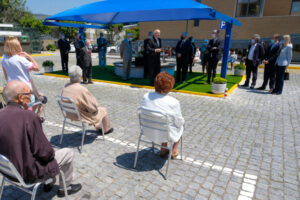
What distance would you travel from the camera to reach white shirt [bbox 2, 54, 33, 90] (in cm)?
409

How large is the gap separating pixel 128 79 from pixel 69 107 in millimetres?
7368

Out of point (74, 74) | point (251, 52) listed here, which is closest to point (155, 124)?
→ point (74, 74)

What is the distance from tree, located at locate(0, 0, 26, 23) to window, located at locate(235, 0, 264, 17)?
34.1 meters

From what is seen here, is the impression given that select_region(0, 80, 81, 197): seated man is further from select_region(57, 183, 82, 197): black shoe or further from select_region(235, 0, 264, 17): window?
select_region(235, 0, 264, 17): window

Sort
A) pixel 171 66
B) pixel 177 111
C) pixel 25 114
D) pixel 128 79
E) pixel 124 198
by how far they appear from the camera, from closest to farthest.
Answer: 1. pixel 25 114
2. pixel 124 198
3. pixel 177 111
4. pixel 128 79
5. pixel 171 66

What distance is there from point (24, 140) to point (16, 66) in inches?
111

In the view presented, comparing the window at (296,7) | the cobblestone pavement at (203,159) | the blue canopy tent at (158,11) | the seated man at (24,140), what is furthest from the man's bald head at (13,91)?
the window at (296,7)

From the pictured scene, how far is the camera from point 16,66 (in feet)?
13.5

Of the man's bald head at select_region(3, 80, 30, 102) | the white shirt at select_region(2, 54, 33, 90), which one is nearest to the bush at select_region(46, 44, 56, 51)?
the white shirt at select_region(2, 54, 33, 90)

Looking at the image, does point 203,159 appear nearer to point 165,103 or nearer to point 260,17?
point 165,103

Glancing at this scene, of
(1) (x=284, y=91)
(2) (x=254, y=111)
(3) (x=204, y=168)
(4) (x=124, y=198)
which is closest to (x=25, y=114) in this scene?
(4) (x=124, y=198)

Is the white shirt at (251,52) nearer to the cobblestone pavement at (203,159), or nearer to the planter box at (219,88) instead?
the planter box at (219,88)

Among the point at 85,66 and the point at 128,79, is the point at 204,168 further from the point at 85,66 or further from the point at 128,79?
the point at 128,79

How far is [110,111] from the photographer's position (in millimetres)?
6121
